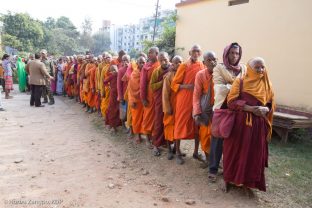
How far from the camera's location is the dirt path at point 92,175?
3793 mm

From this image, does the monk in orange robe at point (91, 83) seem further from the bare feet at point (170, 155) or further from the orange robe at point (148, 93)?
the bare feet at point (170, 155)

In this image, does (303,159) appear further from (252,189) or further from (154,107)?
(154,107)

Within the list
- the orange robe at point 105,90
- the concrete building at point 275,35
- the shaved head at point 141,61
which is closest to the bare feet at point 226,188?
the shaved head at point 141,61

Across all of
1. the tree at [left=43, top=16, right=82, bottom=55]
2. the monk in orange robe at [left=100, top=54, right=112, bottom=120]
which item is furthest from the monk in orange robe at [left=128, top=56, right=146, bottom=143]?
the tree at [left=43, top=16, right=82, bottom=55]

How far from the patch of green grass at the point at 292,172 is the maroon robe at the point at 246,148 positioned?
18.3 inches

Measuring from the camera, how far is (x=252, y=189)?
4082mm

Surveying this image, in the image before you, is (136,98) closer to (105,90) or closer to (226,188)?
(105,90)

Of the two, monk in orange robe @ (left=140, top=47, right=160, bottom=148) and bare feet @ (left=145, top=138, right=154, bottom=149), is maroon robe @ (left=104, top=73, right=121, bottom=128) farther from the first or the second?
monk in orange robe @ (left=140, top=47, right=160, bottom=148)

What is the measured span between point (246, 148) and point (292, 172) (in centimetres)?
158

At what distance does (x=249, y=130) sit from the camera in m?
3.77

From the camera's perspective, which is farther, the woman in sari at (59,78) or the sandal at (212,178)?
the woman in sari at (59,78)

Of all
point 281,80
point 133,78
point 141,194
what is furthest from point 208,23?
point 141,194

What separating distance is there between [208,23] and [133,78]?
6024 millimetres

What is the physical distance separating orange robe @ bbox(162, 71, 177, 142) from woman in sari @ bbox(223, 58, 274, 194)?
1473 mm
